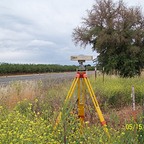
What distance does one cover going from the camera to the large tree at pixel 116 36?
61.4ft

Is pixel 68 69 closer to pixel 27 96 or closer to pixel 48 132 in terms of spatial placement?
pixel 27 96

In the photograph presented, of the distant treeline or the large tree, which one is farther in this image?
the distant treeline

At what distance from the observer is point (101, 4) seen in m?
19.7

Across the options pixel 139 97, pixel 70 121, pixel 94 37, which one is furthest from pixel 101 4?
pixel 70 121

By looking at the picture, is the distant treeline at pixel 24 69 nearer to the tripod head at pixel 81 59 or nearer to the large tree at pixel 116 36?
the large tree at pixel 116 36

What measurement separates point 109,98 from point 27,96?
2316mm

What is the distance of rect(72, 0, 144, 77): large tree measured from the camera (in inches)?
737
